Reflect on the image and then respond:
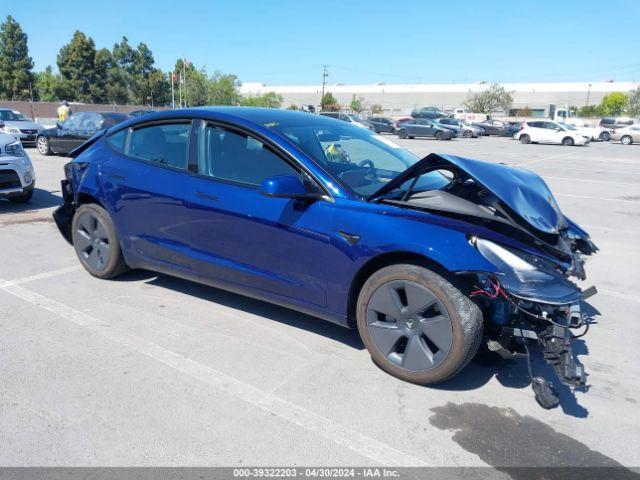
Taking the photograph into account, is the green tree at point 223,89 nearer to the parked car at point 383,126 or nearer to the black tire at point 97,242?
the parked car at point 383,126

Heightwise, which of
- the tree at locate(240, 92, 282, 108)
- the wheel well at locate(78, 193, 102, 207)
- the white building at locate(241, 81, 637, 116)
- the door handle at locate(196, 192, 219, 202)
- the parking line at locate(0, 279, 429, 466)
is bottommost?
the parking line at locate(0, 279, 429, 466)

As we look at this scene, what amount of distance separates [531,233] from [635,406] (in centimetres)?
121

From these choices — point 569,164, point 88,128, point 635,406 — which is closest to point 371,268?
point 635,406

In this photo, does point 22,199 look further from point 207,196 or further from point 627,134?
point 627,134

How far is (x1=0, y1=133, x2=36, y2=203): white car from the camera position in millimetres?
7684

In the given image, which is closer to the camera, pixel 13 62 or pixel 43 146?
pixel 43 146

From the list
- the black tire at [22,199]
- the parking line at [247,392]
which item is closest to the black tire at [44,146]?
the black tire at [22,199]

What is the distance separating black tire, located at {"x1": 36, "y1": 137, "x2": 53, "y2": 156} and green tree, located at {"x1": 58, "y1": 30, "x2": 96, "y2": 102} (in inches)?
2157

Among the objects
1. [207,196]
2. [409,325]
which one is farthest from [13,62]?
[409,325]

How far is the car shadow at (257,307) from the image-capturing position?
3.99m

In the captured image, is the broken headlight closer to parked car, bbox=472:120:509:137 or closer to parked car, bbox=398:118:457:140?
parked car, bbox=398:118:457:140

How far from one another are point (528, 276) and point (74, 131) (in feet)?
52.1

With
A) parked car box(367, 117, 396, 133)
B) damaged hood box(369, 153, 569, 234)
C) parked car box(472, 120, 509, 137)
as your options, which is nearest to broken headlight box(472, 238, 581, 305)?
damaged hood box(369, 153, 569, 234)

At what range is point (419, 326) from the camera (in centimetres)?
314
